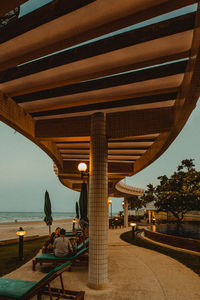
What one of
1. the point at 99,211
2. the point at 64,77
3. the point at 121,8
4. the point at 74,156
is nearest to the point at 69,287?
the point at 99,211

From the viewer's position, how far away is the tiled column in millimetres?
5613

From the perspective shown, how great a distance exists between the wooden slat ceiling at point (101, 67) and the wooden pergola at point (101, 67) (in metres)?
0.02

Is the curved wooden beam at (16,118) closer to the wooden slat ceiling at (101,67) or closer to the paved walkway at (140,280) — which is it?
the wooden slat ceiling at (101,67)

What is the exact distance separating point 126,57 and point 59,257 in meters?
5.61

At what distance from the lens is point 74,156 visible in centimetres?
1242

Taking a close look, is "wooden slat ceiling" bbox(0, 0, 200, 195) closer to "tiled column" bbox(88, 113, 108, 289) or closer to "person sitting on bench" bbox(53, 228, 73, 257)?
"tiled column" bbox(88, 113, 108, 289)

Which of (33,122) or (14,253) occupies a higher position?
(33,122)

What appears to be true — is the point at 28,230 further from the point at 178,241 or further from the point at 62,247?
the point at 62,247

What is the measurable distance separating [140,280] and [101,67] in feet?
18.4

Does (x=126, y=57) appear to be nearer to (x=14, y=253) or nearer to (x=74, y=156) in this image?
(x=74, y=156)

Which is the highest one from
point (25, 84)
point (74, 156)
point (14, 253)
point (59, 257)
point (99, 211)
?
point (25, 84)

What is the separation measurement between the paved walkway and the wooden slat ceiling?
12.9 feet

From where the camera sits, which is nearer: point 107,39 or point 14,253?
point 107,39

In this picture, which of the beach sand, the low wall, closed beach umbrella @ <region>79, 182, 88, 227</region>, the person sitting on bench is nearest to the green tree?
the low wall
